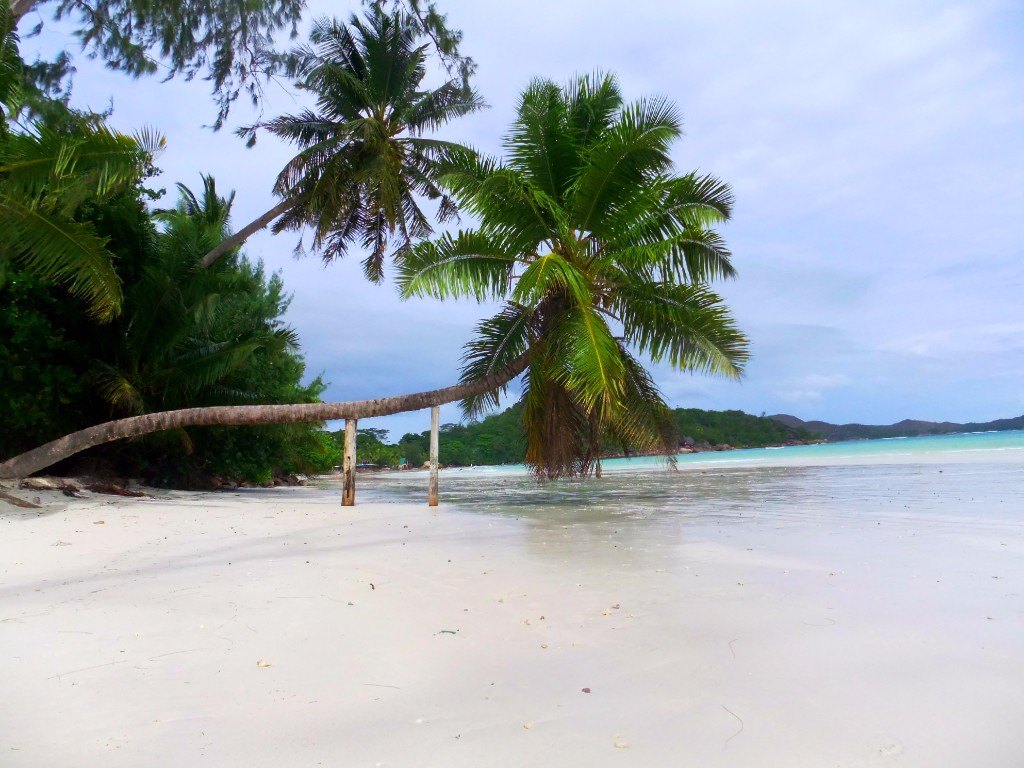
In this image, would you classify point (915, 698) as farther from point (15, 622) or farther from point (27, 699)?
point (15, 622)

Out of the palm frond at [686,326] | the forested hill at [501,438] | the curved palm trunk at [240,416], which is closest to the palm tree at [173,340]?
the curved palm trunk at [240,416]

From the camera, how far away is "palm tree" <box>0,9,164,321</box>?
273 inches

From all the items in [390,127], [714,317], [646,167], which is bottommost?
[714,317]

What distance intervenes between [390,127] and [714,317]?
33.9 ft

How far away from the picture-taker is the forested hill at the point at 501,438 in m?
53.5

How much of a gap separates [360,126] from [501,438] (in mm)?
42401

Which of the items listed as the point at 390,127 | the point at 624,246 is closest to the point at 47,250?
the point at 624,246

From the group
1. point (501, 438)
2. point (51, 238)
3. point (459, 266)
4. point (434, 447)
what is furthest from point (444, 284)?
point (501, 438)

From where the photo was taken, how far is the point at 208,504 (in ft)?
34.8

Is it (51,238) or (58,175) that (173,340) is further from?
(58,175)

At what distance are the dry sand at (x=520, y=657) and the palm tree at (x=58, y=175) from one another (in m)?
3.72

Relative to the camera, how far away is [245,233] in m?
15.0

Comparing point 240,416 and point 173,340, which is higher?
point 173,340

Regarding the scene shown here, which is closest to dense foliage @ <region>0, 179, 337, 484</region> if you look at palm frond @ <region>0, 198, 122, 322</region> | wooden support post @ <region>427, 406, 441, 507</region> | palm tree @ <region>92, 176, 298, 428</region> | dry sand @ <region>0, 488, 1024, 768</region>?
palm tree @ <region>92, 176, 298, 428</region>
